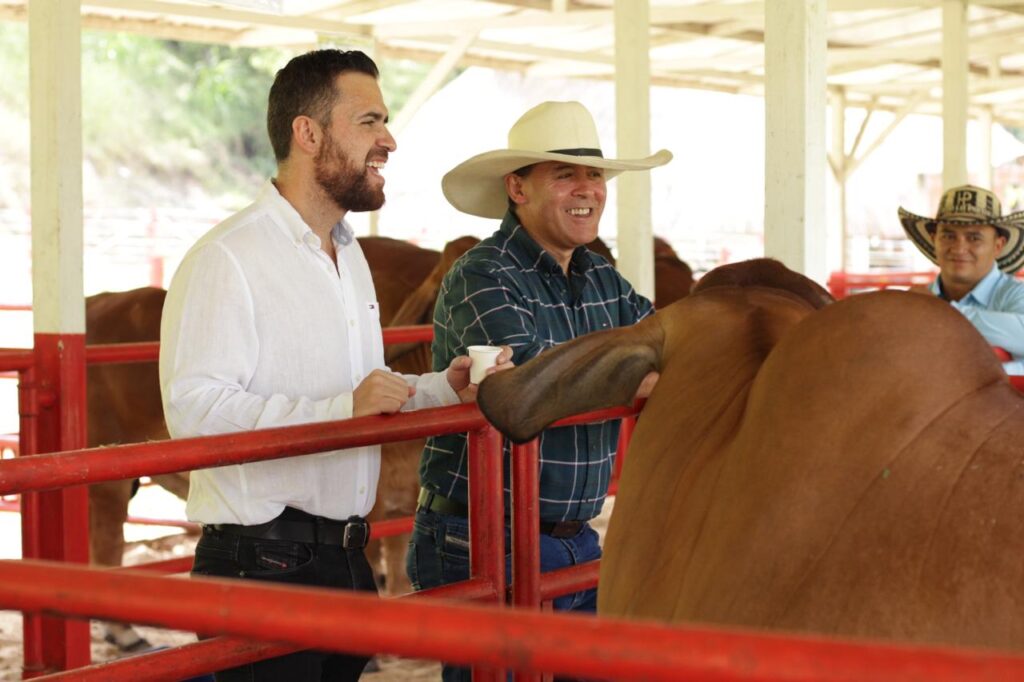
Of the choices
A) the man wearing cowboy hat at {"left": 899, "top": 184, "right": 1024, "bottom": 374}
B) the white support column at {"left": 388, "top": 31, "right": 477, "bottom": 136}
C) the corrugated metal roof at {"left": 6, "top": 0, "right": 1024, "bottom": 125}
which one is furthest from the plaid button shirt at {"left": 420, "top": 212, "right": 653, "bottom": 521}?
the white support column at {"left": 388, "top": 31, "right": 477, "bottom": 136}

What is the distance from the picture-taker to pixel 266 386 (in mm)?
2713

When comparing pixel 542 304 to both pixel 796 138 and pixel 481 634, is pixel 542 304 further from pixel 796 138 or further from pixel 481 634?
pixel 481 634

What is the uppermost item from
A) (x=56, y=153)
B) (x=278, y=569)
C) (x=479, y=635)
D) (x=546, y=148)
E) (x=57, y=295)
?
(x=56, y=153)

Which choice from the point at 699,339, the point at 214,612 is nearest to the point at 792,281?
the point at 699,339

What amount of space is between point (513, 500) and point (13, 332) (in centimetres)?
1546

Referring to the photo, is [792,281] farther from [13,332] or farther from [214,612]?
[13,332]

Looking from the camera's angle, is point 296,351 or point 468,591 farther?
point 468,591

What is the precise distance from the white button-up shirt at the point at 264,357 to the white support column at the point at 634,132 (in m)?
4.24

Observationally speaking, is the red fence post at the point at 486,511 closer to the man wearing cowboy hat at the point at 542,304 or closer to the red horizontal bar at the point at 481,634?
the man wearing cowboy hat at the point at 542,304

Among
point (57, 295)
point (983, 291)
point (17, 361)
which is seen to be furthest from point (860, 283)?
point (17, 361)

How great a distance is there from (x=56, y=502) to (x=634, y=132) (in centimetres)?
375

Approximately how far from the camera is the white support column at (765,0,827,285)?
4.16m

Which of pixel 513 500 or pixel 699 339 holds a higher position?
pixel 699 339

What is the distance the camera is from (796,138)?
4184 millimetres
